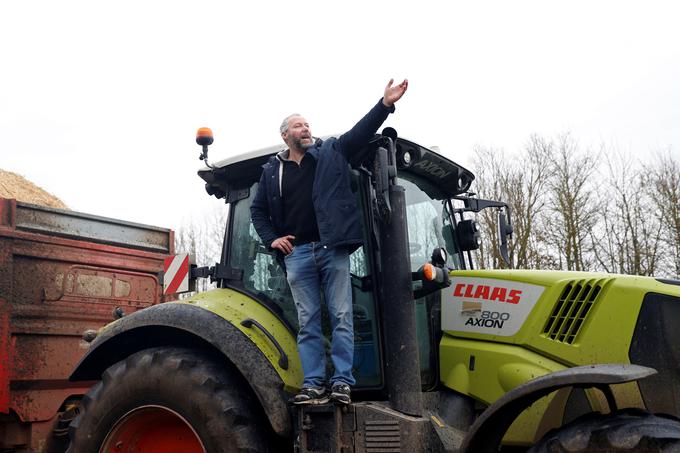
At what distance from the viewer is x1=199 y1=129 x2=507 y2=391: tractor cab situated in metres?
3.60

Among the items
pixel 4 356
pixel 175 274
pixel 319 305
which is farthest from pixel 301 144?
pixel 4 356

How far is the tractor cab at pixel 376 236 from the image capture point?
142 inches

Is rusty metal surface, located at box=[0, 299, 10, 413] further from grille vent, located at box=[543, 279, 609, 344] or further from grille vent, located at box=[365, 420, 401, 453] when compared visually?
grille vent, located at box=[543, 279, 609, 344]

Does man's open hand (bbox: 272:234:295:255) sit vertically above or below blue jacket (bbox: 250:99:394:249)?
below

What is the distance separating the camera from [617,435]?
2.60 metres

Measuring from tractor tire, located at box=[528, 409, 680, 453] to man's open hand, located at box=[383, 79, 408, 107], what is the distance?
1.66 m

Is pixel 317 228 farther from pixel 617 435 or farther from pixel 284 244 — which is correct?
pixel 617 435

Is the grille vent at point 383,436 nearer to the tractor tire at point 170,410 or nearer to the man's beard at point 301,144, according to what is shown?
the tractor tire at point 170,410

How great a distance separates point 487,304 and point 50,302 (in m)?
3.90

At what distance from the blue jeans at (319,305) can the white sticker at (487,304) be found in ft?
2.10

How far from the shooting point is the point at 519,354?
346cm

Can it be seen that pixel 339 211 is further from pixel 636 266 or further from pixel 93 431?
pixel 636 266

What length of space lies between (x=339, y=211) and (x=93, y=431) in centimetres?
186

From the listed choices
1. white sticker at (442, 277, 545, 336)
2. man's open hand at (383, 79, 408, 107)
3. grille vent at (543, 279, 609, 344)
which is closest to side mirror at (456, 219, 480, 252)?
white sticker at (442, 277, 545, 336)
